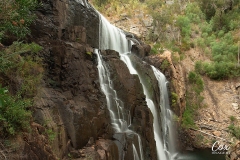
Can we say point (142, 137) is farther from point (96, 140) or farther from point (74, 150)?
→ point (74, 150)

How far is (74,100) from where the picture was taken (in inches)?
376

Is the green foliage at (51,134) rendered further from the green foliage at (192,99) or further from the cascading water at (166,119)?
the green foliage at (192,99)

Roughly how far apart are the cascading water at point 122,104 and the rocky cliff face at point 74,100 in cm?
48

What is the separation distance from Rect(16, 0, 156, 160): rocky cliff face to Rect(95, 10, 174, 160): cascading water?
18.8 inches

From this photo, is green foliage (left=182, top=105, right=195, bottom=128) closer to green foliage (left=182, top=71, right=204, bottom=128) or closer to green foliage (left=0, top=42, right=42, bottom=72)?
green foliage (left=182, top=71, right=204, bottom=128)

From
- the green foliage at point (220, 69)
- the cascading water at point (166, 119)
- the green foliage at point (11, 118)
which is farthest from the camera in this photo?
the green foliage at point (220, 69)

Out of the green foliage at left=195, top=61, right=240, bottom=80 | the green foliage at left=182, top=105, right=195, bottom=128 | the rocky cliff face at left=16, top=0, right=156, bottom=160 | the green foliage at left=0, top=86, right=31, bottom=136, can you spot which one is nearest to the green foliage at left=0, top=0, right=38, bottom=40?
the green foliage at left=0, top=86, right=31, bottom=136

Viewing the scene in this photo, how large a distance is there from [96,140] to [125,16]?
23.2 meters

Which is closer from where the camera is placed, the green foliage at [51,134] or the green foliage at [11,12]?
the green foliage at [11,12]

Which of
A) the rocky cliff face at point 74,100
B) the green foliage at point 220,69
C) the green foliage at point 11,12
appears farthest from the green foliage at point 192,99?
the green foliage at point 11,12

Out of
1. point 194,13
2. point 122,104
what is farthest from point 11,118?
point 194,13

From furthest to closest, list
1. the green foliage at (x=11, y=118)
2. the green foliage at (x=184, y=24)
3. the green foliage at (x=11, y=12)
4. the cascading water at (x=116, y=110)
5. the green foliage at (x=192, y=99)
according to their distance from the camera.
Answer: the green foliage at (x=184, y=24) < the green foliage at (x=192, y=99) < the cascading water at (x=116, y=110) < the green foliage at (x=11, y=12) < the green foliage at (x=11, y=118)

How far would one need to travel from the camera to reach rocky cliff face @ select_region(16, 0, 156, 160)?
25.5ft

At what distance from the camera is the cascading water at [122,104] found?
11.2 m
